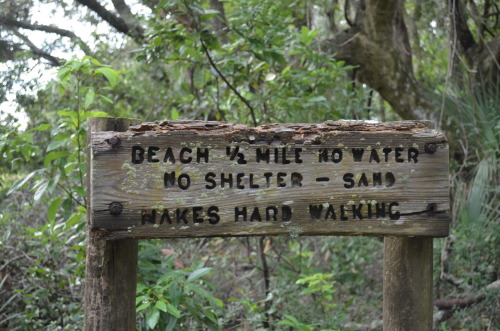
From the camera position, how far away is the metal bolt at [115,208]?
189cm

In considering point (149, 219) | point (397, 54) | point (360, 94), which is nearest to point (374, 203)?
point (149, 219)

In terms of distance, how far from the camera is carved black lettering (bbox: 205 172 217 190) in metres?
1.93

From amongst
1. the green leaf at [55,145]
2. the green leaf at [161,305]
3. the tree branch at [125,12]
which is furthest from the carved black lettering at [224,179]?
the tree branch at [125,12]

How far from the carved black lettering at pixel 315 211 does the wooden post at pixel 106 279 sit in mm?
674

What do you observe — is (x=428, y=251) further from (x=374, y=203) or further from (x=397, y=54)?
(x=397, y=54)

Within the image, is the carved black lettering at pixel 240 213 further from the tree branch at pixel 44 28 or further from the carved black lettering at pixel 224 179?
the tree branch at pixel 44 28

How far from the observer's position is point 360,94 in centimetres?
493

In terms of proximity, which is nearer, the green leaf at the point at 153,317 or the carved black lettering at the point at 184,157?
the carved black lettering at the point at 184,157

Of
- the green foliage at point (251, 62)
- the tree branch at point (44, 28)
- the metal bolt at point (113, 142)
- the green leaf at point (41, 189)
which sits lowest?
the green leaf at point (41, 189)

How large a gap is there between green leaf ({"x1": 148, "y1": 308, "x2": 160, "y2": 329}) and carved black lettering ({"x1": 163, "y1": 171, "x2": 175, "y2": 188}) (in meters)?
0.84

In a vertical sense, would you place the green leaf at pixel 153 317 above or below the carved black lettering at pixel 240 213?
below

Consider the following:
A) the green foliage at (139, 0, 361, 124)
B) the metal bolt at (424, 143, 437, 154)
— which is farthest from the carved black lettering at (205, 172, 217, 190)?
the green foliage at (139, 0, 361, 124)

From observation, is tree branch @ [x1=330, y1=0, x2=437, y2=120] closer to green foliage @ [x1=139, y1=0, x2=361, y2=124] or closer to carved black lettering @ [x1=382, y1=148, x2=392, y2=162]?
green foliage @ [x1=139, y1=0, x2=361, y2=124]

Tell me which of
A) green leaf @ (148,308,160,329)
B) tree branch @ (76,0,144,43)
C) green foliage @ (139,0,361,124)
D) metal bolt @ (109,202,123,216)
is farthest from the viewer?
tree branch @ (76,0,144,43)
